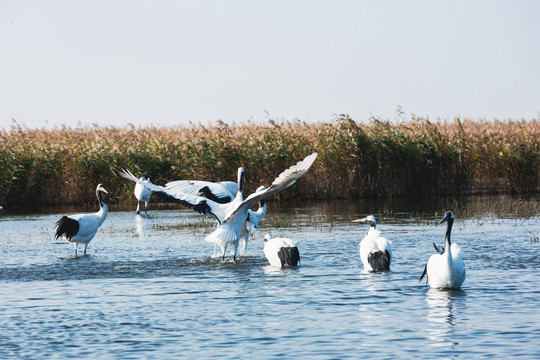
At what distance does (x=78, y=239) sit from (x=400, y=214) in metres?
8.99

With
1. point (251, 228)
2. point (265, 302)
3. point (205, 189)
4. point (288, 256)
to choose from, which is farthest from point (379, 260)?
point (205, 189)

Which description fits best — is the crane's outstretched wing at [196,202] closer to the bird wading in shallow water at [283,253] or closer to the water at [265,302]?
the water at [265,302]

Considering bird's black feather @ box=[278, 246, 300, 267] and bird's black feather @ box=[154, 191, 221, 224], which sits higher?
bird's black feather @ box=[154, 191, 221, 224]

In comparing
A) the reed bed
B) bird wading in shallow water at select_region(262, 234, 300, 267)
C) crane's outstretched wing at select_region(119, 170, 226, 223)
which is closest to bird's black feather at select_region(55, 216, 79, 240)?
crane's outstretched wing at select_region(119, 170, 226, 223)

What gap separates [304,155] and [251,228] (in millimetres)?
12767

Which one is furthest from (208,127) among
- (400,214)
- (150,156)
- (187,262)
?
(187,262)

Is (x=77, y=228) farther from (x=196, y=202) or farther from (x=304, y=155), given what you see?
(x=304, y=155)

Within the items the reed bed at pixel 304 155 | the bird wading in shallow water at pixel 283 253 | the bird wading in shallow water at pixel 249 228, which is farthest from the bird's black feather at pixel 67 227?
the reed bed at pixel 304 155

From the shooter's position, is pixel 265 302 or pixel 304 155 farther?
pixel 304 155

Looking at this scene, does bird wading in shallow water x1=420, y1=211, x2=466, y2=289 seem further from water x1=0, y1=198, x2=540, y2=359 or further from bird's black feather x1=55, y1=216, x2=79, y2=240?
bird's black feather x1=55, y1=216, x2=79, y2=240

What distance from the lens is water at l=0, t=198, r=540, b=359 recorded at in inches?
302

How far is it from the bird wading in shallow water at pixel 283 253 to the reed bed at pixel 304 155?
45.7ft

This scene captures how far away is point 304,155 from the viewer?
87.3 ft

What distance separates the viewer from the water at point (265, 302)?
766cm
